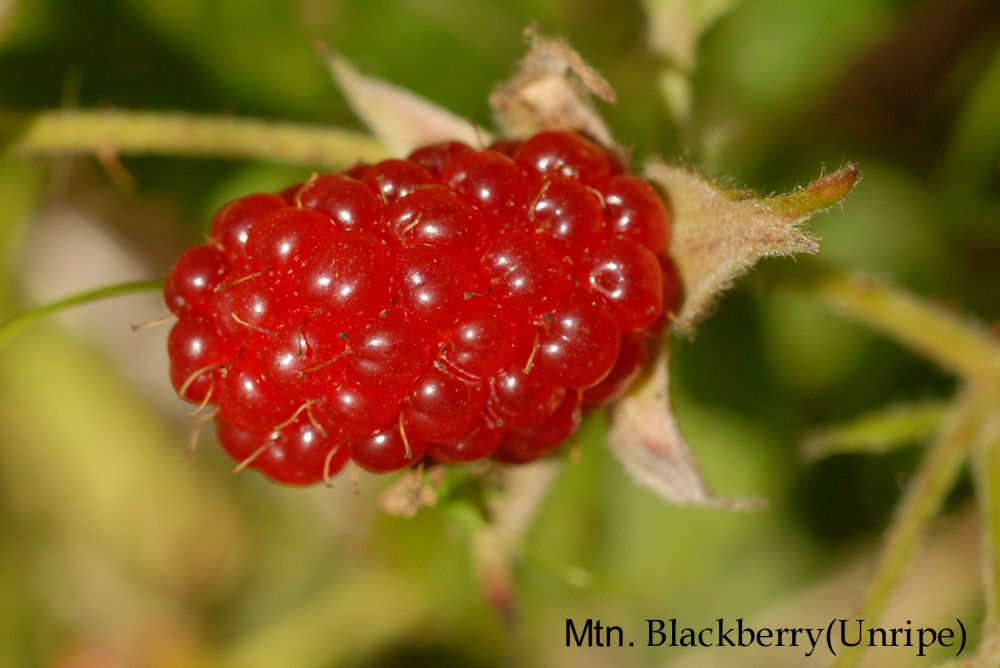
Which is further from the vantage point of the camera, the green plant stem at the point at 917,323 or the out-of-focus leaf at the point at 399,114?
the green plant stem at the point at 917,323

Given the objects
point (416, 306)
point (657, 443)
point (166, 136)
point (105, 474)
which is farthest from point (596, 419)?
point (105, 474)

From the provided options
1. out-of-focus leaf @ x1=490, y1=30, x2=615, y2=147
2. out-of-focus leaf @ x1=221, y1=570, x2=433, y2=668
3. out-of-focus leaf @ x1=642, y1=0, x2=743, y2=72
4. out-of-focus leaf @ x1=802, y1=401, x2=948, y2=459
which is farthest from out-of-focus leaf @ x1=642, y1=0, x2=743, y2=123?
out-of-focus leaf @ x1=221, y1=570, x2=433, y2=668

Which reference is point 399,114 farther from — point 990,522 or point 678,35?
point 990,522

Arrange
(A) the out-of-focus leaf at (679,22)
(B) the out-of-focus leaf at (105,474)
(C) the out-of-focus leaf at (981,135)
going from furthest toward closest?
(B) the out-of-focus leaf at (105,474)
(C) the out-of-focus leaf at (981,135)
(A) the out-of-focus leaf at (679,22)

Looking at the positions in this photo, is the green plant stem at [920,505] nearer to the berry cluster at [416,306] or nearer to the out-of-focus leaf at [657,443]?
the out-of-focus leaf at [657,443]

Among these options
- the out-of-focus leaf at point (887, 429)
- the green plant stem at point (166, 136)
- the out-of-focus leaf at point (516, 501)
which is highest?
the green plant stem at point (166, 136)

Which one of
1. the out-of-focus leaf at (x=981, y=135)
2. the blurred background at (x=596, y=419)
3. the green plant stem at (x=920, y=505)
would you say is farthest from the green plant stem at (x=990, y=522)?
the out-of-focus leaf at (x=981, y=135)

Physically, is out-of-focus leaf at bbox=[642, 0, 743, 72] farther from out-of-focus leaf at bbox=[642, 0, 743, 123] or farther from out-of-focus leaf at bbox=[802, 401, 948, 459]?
out-of-focus leaf at bbox=[802, 401, 948, 459]
